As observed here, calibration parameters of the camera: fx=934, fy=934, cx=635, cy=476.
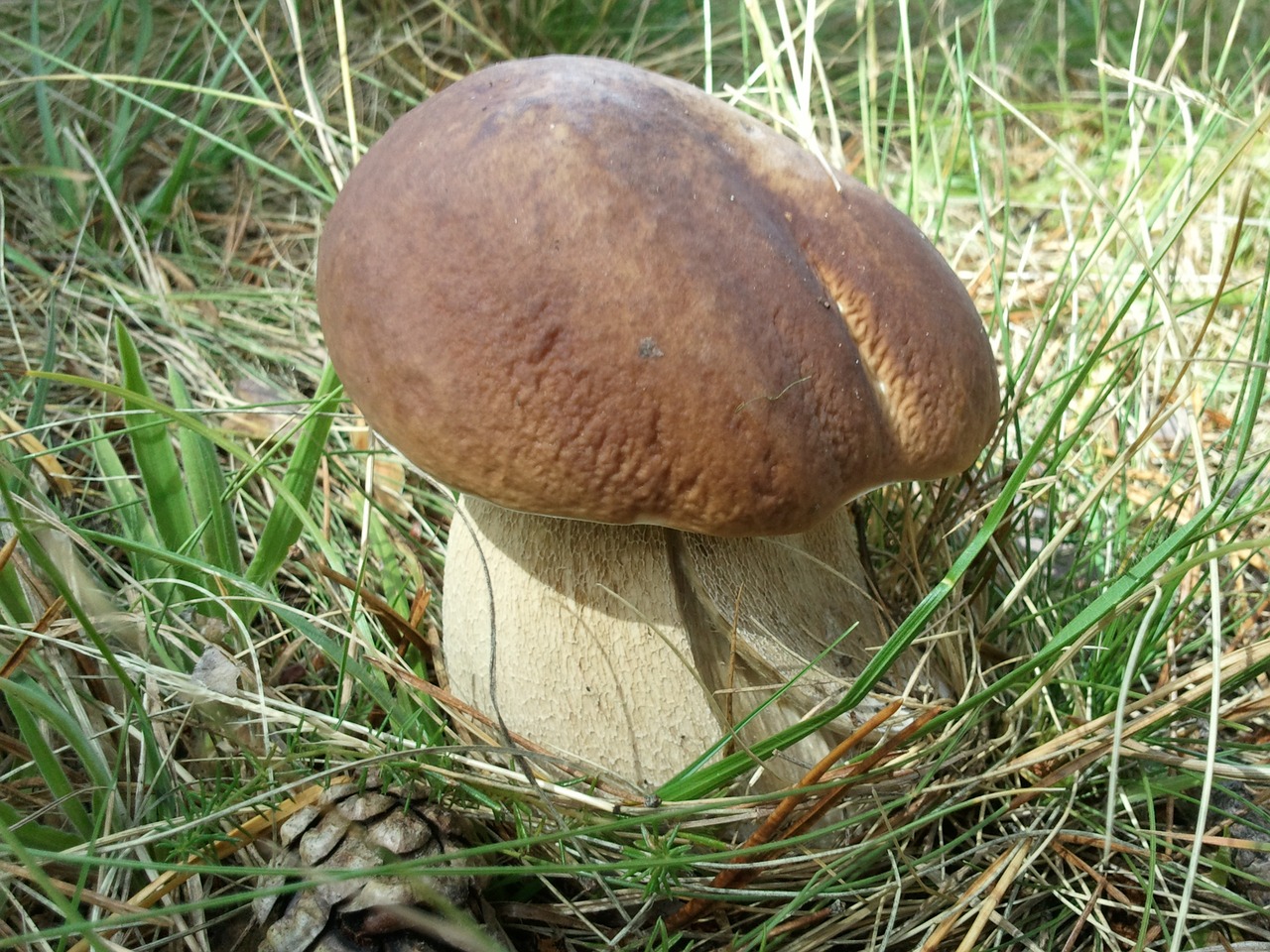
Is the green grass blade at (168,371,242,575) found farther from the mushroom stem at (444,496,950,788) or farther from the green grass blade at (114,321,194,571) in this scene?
the mushroom stem at (444,496,950,788)

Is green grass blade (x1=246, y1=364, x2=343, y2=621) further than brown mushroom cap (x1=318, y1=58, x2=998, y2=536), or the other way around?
green grass blade (x1=246, y1=364, x2=343, y2=621)

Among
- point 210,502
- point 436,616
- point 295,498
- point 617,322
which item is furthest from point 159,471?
point 617,322

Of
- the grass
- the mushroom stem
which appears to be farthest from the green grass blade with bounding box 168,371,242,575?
the mushroom stem

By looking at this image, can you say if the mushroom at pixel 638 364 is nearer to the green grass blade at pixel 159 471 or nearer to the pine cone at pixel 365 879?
the pine cone at pixel 365 879

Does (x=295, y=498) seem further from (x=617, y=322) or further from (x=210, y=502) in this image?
(x=617, y=322)

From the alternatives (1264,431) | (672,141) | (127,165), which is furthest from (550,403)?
(127,165)

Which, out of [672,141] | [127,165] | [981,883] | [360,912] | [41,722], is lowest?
[981,883]

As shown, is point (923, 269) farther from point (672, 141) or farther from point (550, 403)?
point (550, 403)
